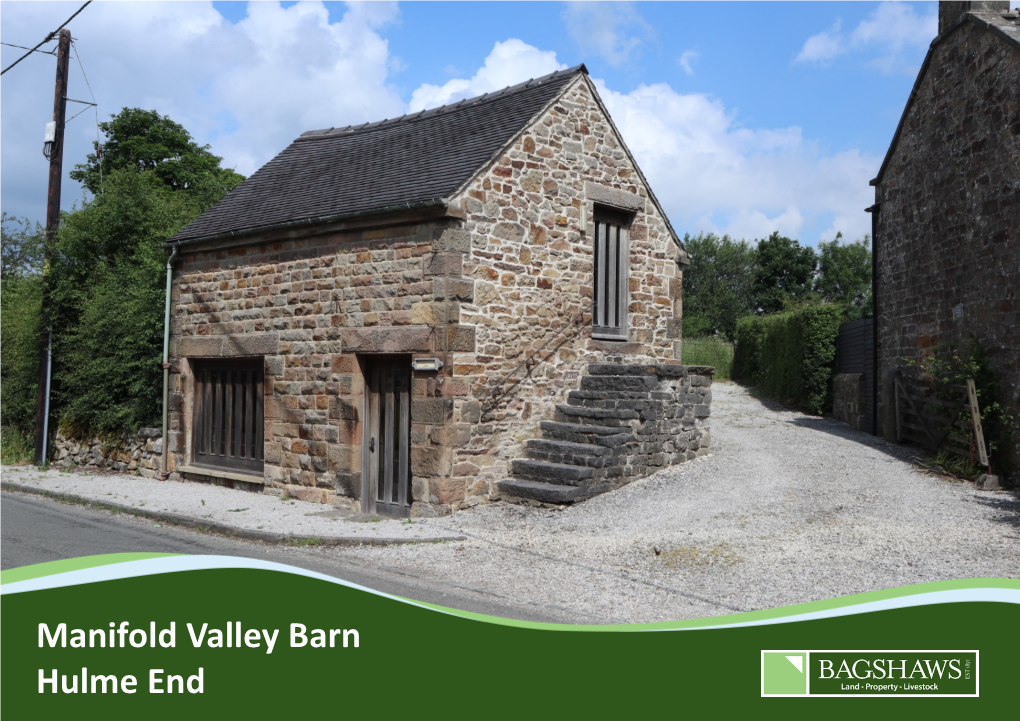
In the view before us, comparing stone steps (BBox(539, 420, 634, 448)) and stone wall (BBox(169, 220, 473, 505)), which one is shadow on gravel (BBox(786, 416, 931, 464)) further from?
stone wall (BBox(169, 220, 473, 505))

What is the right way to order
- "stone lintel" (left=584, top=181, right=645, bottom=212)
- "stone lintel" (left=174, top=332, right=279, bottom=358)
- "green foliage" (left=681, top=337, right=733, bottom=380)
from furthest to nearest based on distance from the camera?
"green foliage" (left=681, top=337, right=733, bottom=380)
"stone lintel" (left=174, top=332, right=279, bottom=358)
"stone lintel" (left=584, top=181, right=645, bottom=212)

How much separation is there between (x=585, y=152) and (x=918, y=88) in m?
6.70

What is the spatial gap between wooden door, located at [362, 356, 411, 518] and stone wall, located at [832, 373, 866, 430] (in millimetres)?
9768

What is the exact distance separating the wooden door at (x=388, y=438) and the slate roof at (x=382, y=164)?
219 cm

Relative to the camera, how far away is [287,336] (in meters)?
12.1

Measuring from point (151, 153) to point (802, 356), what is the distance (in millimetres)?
24731

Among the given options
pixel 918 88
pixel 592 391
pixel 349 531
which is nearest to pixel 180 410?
→ pixel 349 531

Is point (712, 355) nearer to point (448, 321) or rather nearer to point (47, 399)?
point (448, 321)

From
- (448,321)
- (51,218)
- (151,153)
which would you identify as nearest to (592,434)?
(448,321)

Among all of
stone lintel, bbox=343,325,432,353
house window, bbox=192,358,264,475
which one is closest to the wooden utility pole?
house window, bbox=192,358,264,475

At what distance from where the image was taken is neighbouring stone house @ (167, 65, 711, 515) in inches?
409

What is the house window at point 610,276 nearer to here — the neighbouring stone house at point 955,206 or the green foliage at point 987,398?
the green foliage at point 987,398

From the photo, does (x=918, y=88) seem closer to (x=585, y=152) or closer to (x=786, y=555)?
(x=585, y=152)

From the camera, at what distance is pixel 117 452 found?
15.3 m
